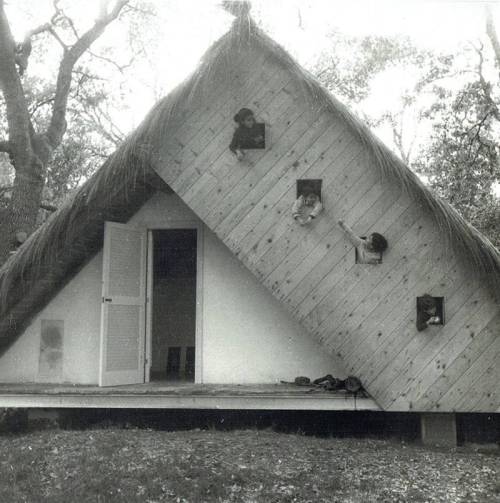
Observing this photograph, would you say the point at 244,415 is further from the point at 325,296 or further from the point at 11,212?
the point at 11,212

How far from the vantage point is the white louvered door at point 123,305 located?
7.55 meters

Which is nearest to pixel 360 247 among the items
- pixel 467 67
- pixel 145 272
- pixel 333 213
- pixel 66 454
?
pixel 333 213

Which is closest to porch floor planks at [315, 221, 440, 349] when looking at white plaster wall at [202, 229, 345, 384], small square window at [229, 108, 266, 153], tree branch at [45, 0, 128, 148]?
A: white plaster wall at [202, 229, 345, 384]

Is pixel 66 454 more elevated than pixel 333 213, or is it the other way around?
pixel 333 213

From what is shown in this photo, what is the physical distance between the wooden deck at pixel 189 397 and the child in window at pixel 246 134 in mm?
2394

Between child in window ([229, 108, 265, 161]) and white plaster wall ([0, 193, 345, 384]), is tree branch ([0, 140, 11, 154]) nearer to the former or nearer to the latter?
white plaster wall ([0, 193, 345, 384])

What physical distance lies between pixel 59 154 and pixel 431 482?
14.1m

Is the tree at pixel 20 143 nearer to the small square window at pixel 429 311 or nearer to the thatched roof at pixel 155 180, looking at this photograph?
the thatched roof at pixel 155 180

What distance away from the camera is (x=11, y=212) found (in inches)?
475

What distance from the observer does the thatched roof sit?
6648mm

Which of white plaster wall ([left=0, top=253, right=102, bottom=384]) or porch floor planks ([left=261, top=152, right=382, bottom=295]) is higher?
porch floor planks ([left=261, top=152, right=382, bottom=295])

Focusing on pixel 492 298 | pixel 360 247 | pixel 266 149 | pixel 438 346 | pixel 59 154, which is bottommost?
pixel 438 346

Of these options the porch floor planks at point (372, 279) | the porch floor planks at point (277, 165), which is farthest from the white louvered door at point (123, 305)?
the porch floor planks at point (372, 279)

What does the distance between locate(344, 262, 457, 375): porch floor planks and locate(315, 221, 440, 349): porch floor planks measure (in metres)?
0.15
